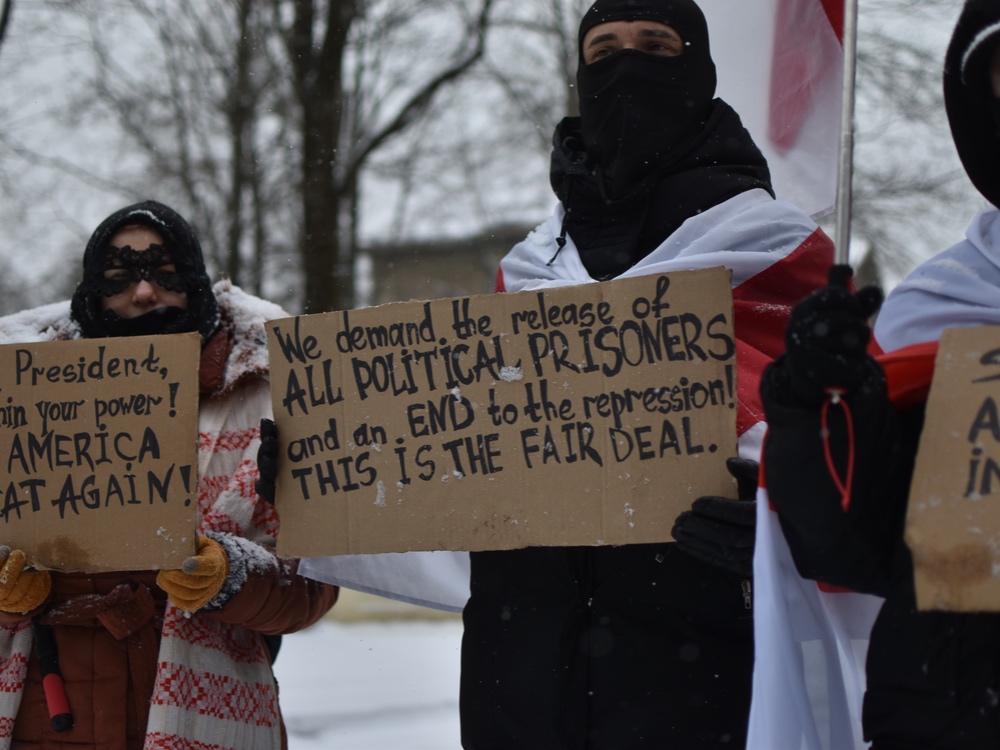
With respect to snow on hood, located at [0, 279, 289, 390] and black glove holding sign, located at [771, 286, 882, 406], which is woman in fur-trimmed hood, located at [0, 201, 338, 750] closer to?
snow on hood, located at [0, 279, 289, 390]

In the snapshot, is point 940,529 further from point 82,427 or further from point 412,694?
point 412,694

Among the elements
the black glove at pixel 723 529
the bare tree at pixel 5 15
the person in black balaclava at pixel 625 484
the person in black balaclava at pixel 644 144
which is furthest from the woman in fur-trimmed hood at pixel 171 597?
the bare tree at pixel 5 15

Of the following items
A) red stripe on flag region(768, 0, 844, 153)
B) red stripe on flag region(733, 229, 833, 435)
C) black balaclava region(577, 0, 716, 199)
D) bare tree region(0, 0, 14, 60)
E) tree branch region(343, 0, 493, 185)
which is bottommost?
red stripe on flag region(733, 229, 833, 435)

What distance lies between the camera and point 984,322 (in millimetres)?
1956

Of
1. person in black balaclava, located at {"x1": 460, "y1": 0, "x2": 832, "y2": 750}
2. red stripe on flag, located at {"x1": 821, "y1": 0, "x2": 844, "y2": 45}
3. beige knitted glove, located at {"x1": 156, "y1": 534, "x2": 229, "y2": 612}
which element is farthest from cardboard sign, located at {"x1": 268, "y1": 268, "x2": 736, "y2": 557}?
red stripe on flag, located at {"x1": 821, "y1": 0, "x2": 844, "y2": 45}

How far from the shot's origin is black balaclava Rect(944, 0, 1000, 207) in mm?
2107

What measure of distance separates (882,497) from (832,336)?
0.30 metres

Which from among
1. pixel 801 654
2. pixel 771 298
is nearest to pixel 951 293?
pixel 771 298

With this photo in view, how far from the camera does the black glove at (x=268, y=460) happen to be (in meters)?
2.56

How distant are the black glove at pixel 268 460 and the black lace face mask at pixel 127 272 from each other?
730 millimetres

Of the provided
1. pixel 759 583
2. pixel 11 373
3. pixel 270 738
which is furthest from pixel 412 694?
pixel 759 583

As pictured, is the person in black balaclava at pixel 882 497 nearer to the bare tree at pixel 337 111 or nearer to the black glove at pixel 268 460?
the black glove at pixel 268 460

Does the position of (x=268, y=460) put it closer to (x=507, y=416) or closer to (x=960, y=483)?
(x=507, y=416)

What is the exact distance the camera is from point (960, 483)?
5.57ft
